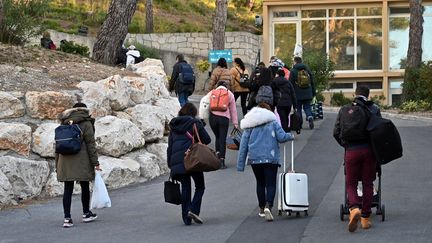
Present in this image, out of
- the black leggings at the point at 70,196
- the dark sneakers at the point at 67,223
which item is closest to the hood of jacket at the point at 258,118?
the black leggings at the point at 70,196

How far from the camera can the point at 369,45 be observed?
1571 inches

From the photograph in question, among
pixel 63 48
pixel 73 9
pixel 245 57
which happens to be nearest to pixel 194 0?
pixel 73 9

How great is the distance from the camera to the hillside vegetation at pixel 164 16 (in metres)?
42.2

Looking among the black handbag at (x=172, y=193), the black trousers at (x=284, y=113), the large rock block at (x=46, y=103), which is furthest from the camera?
the black trousers at (x=284, y=113)

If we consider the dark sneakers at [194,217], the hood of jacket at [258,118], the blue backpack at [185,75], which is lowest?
the dark sneakers at [194,217]

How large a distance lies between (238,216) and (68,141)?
2.35 meters

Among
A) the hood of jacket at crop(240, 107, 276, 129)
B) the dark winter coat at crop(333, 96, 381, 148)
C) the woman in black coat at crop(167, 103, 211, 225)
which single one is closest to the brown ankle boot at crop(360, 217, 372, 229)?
the dark winter coat at crop(333, 96, 381, 148)

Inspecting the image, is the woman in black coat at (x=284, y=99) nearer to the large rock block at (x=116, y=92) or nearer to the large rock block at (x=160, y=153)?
the large rock block at (x=160, y=153)

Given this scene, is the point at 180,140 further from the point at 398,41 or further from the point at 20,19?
the point at 398,41

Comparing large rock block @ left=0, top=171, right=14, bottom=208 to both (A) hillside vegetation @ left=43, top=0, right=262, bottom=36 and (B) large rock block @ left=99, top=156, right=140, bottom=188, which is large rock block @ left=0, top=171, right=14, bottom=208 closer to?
(B) large rock block @ left=99, top=156, right=140, bottom=188

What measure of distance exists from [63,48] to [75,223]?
32.5 ft

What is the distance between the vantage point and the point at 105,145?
655 inches

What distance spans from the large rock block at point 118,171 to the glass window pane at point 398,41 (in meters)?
24.3

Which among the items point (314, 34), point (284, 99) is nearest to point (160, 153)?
point (284, 99)
